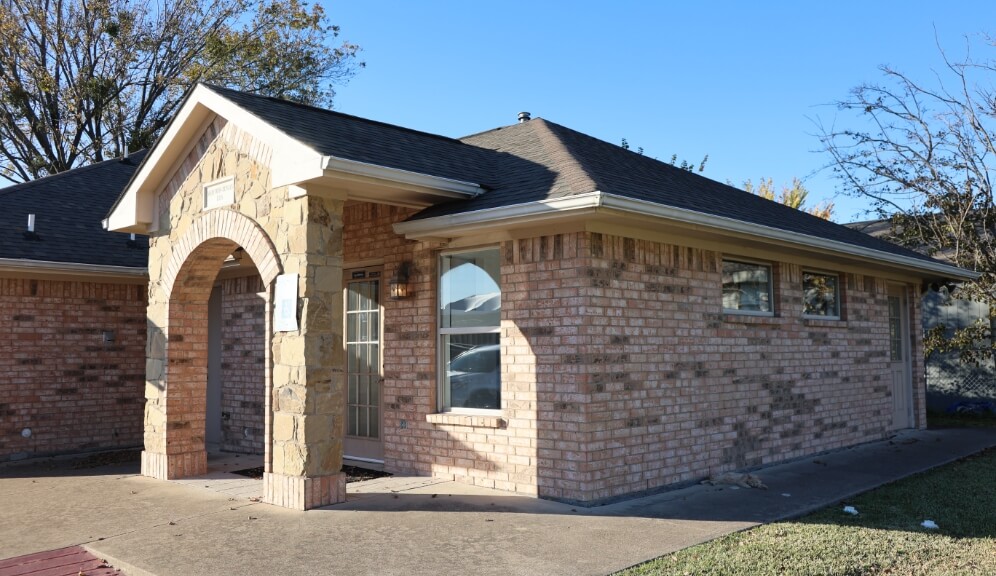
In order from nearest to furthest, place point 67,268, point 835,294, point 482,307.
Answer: point 482,307, point 67,268, point 835,294

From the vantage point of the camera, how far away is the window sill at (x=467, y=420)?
25.8 feet

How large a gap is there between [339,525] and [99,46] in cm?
2134

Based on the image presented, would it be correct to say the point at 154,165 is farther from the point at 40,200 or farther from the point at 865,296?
the point at 865,296

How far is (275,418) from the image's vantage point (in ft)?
24.3

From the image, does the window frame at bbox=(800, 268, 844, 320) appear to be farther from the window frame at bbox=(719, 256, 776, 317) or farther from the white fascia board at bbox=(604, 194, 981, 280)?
the window frame at bbox=(719, 256, 776, 317)

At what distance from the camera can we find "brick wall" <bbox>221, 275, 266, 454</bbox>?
1080 cm

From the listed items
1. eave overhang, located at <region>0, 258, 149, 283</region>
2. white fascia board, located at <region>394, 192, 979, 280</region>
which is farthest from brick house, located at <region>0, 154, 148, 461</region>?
white fascia board, located at <region>394, 192, 979, 280</region>

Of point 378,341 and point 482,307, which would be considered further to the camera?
point 378,341

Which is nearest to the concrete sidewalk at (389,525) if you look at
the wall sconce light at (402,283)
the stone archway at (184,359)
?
the stone archway at (184,359)

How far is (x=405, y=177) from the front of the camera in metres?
7.43

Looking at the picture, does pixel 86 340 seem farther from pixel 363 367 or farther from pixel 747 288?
pixel 747 288

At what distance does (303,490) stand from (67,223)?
25.3 ft

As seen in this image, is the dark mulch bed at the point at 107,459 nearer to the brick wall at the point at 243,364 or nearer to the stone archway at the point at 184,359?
the brick wall at the point at 243,364

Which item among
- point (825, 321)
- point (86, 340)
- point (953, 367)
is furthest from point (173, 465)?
point (953, 367)
